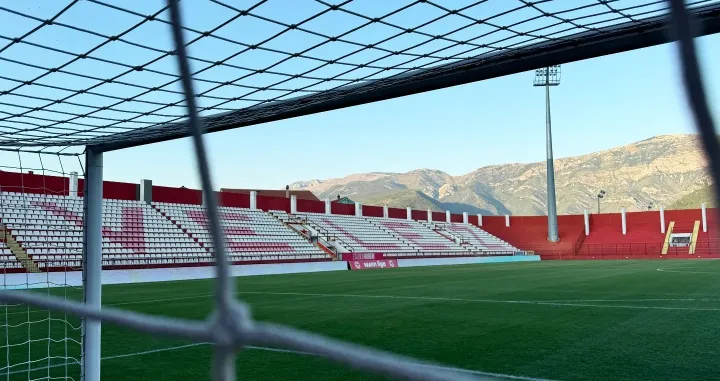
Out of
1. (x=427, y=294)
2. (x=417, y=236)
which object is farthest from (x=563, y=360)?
(x=417, y=236)

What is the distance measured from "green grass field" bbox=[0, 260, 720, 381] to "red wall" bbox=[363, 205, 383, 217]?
25419 millimetres

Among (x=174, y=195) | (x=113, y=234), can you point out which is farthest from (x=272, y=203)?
(x=113, y=234)

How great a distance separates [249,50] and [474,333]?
420cm

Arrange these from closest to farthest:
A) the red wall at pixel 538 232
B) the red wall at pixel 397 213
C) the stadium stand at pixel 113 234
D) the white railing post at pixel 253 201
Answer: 1. the stadium stand at pixel 113 234
2. the white railing post at pixel 253 201
3. the red wall at pixel 397 213
4. the red wall at pixel 538 232

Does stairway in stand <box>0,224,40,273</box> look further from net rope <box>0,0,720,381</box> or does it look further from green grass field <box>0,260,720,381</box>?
net rope <box>0,0,720,381</box>

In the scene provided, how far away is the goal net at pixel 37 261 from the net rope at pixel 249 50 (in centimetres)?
68

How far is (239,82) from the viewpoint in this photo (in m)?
3.51

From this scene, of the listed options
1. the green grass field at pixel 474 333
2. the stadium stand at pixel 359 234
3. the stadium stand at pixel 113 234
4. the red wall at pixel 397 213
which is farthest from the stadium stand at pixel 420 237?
the green grass field at pixel 474 333

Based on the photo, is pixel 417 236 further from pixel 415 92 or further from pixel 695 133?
pixel 695 133

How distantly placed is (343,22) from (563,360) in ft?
10.8

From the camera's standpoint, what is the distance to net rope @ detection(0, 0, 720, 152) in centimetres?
288

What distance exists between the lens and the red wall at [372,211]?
36.8 meters

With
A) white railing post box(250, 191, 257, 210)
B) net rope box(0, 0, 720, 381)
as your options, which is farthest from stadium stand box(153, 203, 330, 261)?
net rope box(0, 0, 720, 381)

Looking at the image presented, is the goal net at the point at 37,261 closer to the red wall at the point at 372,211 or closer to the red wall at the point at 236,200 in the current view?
the red wall at the point at 236,200
